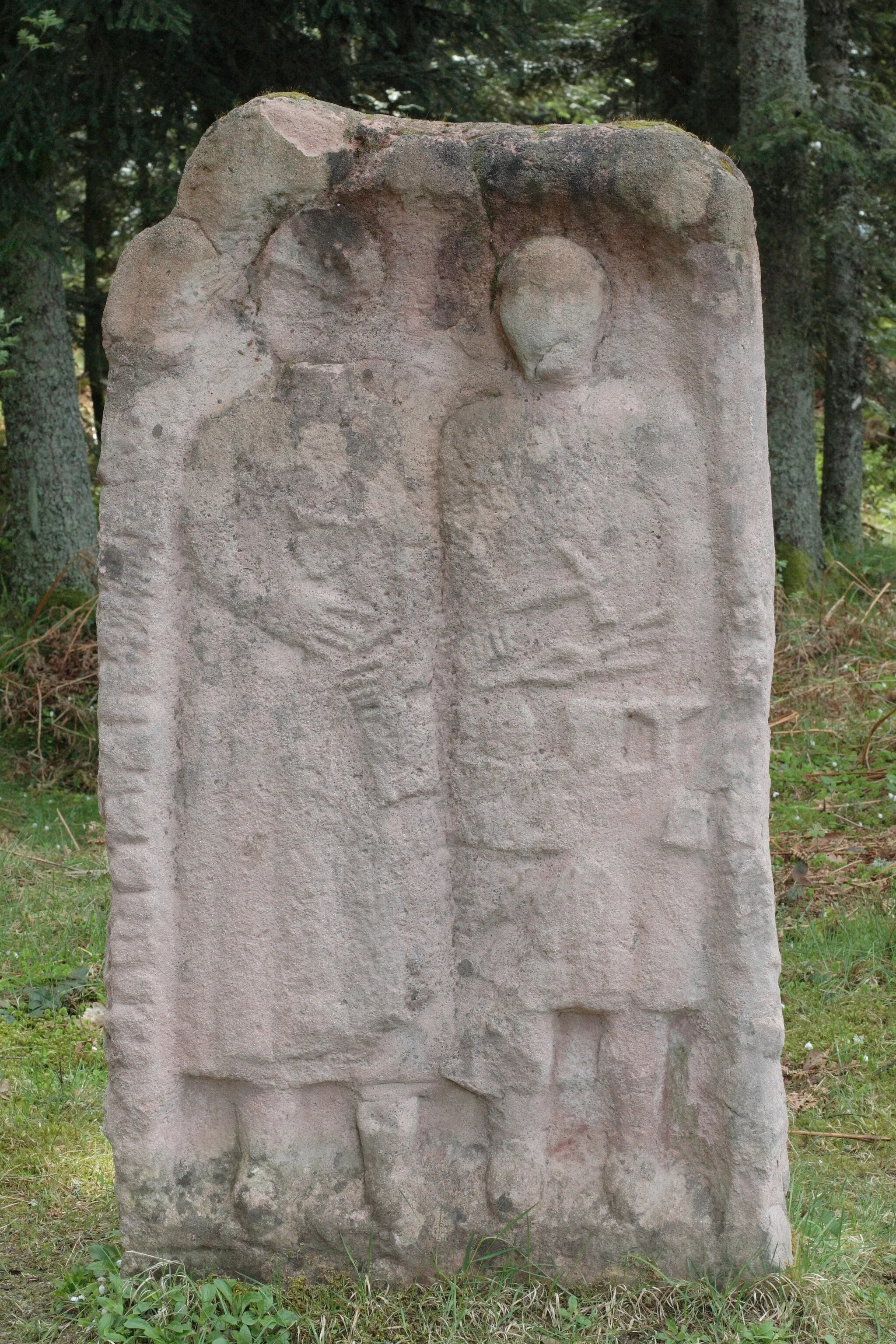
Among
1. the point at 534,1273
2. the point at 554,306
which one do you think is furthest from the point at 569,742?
the point at 534,1273

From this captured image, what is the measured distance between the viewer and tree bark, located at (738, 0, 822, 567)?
720cm

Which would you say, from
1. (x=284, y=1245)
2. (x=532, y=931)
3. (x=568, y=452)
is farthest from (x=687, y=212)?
(x=284, y=1245)

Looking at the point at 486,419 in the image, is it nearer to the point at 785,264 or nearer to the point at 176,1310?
the point at 176,1310

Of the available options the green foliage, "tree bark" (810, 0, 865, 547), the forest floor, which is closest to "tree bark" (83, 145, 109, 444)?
the forest floor

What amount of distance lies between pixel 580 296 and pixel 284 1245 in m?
1.96

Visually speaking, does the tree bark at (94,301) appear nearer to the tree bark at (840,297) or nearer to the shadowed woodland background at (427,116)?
the shadowed woodland background at (427,116)

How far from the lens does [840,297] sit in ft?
28.7

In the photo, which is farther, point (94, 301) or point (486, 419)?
point (94, 301)

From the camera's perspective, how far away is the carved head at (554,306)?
2.51m

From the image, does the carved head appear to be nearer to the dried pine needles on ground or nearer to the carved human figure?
the carved human figure

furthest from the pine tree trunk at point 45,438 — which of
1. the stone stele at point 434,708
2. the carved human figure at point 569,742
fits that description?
the carved human figure at point 569,742

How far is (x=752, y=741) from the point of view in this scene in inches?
102

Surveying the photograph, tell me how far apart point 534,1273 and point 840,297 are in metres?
7.46

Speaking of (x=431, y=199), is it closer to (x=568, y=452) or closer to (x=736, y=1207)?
(x=568, y=452)
